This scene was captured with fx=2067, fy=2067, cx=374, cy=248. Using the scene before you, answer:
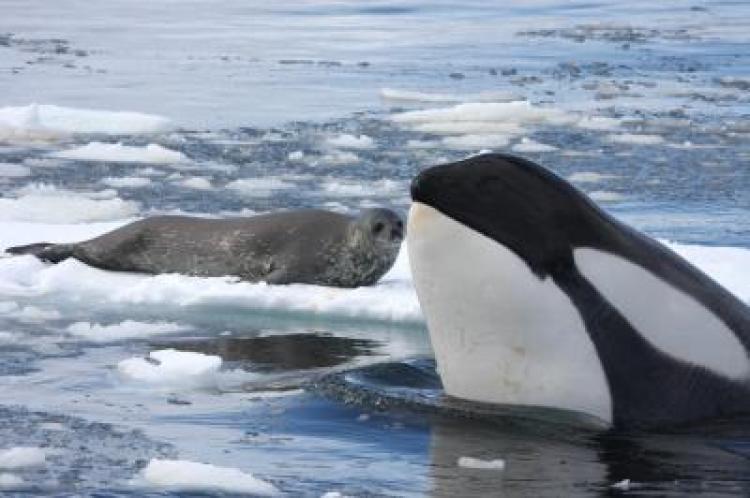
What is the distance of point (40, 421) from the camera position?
596cm

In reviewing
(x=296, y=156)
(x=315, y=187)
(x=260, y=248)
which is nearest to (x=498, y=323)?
(x=260, y=248)

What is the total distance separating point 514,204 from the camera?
17.7 ft

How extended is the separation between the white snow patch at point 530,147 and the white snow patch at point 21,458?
32.8ft

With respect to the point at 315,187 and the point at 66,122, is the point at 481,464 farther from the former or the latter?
the point at 66,122

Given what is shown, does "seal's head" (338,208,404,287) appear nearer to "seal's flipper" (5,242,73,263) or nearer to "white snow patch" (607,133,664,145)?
"seal's flipper" (5,242,73,263)

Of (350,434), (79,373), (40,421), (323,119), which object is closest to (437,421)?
(350,434)

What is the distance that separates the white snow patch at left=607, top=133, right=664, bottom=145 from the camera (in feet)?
51.0

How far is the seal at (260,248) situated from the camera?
1037 cm

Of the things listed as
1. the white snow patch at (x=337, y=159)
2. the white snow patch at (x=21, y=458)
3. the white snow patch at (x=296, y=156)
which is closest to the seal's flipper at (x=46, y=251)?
the white snow patch at (x=337, y=159)

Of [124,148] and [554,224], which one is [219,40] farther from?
[554,224]

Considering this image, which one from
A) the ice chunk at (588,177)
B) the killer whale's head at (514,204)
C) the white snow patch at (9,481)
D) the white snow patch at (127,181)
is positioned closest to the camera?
the white snow patch at (9,481)

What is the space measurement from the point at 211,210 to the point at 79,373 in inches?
209

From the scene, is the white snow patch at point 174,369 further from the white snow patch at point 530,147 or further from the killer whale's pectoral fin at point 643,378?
the white snow patch at point 530,147

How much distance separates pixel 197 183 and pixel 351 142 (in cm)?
226
